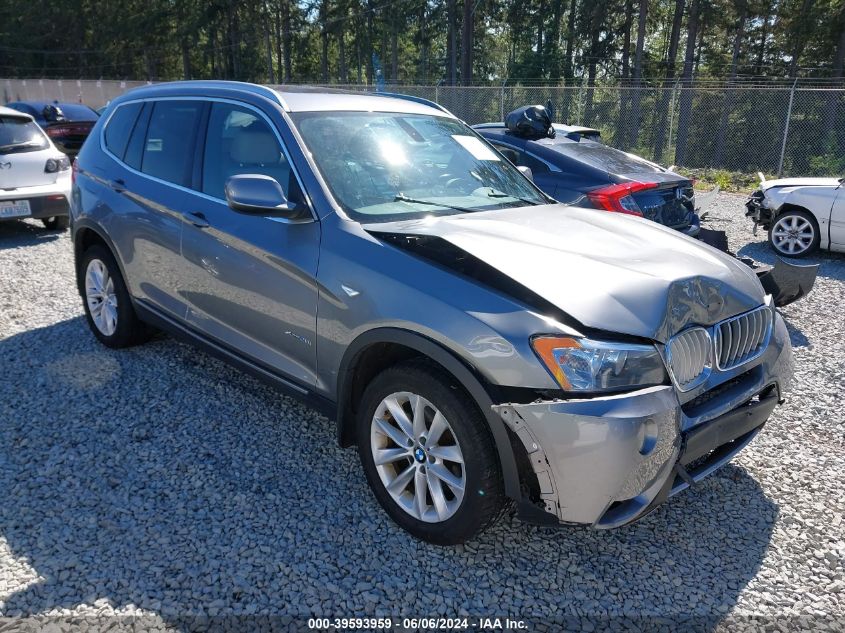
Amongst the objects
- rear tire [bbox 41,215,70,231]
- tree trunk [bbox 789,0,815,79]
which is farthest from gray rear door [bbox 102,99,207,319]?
tree trunk [bbox 789,0,815,79]

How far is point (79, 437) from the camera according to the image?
147 inches

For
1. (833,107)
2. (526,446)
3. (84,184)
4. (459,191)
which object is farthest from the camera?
(833,107)

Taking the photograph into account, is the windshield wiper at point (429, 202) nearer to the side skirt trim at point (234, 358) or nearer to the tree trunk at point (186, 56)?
the side skirt trim at point (234, 358)

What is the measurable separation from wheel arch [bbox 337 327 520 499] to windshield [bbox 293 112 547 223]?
2.07ft

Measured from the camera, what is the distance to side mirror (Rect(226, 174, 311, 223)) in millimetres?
3027

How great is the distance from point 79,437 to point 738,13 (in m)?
34.7

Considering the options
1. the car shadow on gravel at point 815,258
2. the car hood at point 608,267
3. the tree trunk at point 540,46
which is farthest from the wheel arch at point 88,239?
the tree trunk at point 540,46

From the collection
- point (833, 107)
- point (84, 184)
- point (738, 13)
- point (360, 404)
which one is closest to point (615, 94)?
point (833, 107)

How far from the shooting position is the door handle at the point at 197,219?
12.1 feet

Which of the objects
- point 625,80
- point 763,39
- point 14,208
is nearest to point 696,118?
point 625,80

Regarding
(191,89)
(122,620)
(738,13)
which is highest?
(738,13)

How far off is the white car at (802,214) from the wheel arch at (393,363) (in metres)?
7.38

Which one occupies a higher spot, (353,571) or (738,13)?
Answer: (738,13)

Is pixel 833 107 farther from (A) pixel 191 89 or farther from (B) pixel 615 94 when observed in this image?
(A) pixel 191 89
